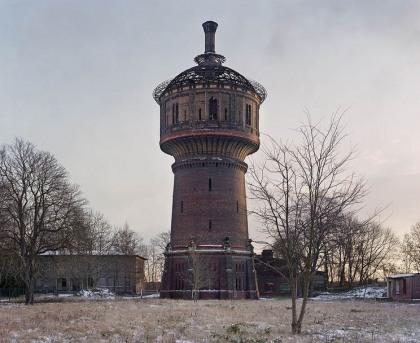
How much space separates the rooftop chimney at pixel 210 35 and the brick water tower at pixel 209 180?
3.48 meters

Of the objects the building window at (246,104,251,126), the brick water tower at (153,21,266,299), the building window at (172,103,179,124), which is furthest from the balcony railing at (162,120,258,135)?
the building window at (246,104,251,126)

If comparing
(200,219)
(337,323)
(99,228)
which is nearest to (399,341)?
(337,323)

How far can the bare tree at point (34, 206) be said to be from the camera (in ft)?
120

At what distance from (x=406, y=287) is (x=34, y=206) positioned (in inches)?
1151

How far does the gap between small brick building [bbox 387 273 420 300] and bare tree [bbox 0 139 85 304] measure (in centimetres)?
2651

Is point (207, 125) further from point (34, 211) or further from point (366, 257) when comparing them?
point (366, 257)

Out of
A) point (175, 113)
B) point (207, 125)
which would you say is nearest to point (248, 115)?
point (207, 125)

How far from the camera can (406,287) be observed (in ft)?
152

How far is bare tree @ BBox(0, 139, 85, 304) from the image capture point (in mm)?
36594

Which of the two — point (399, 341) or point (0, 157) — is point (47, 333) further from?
point (0, 157)

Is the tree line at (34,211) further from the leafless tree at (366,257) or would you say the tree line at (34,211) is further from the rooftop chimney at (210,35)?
the leafless tree at (366,257)

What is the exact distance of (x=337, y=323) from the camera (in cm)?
2098

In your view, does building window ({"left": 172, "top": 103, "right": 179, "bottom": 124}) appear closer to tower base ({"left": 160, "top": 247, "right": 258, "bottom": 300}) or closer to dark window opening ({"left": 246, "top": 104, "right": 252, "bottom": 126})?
dark window opening ({"left": 246, "top": 104, "right": 252, "bottom": 126})

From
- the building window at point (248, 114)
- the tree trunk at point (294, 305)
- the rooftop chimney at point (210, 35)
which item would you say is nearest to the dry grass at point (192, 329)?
the tree trunk at point (294, 305)
